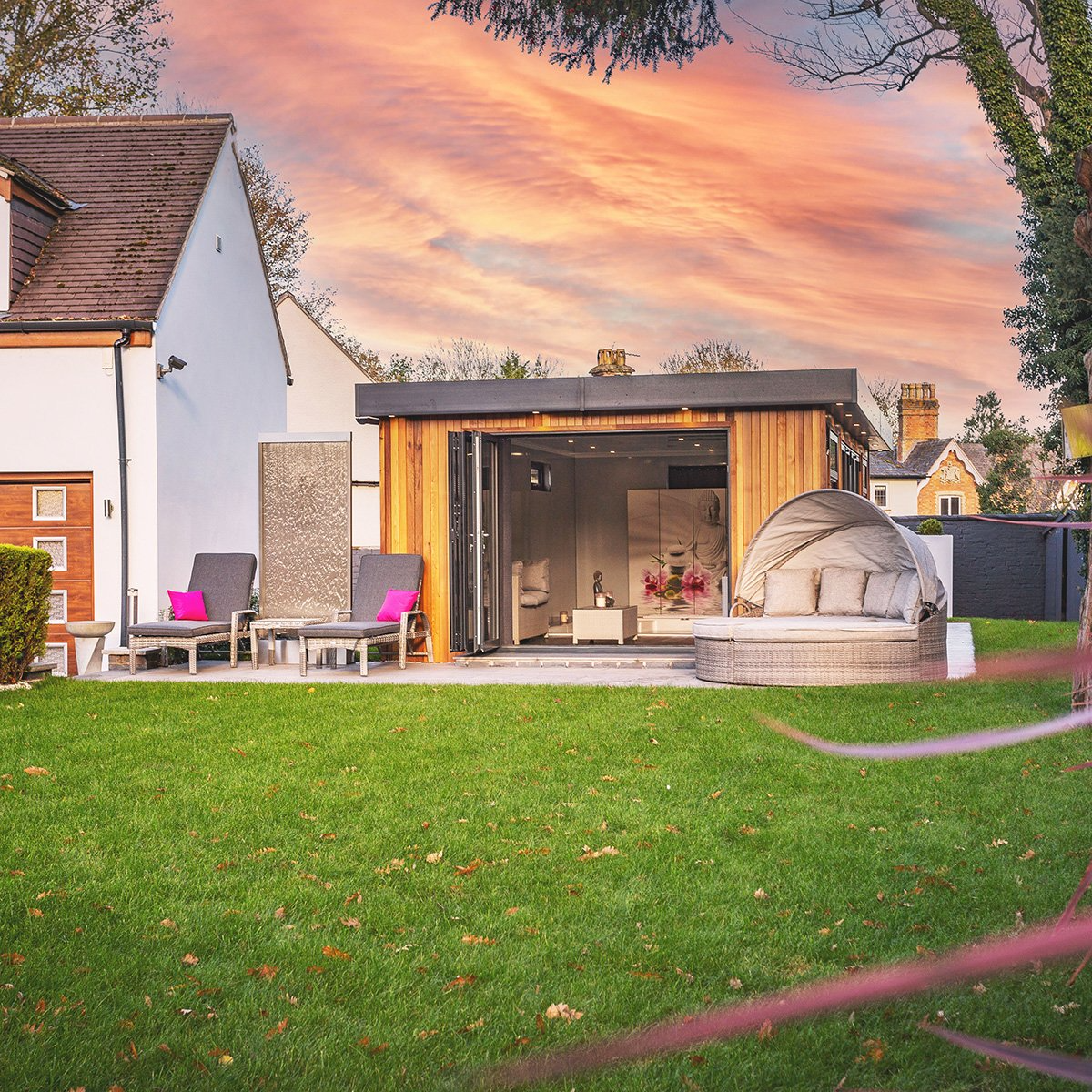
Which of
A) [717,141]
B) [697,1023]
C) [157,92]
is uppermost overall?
[157,92]

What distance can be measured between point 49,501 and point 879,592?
28.9ft

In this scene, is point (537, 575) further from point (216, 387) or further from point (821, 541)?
point (216, 387)

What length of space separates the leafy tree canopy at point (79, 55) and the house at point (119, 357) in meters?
3.81

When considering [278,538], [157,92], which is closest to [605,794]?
[278,538]

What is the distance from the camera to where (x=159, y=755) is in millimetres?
6684

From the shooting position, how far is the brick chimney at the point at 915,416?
34312 millimetres

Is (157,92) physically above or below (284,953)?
above

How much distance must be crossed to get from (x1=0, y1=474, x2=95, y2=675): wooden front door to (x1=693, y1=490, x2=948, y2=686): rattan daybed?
6.93 meters

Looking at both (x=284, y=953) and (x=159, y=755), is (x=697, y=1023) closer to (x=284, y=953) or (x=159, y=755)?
(x=284, y=953)

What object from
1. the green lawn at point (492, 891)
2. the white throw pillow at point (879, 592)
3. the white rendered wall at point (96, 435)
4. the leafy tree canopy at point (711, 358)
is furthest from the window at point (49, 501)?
the leafy tree canopy at point (711, 358)

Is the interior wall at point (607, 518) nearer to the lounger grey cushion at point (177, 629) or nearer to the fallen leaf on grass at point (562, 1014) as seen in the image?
the lounger grey cushion at point (177, 629)

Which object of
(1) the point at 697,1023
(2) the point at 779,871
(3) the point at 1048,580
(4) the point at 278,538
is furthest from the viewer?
(3) the point at 1048,580

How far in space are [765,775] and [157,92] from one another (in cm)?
1873

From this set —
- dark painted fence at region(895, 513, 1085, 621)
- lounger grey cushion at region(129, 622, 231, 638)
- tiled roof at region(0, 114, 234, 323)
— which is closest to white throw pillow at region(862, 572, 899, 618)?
lounger grey cushion at region(129, 622, 231, 638)
